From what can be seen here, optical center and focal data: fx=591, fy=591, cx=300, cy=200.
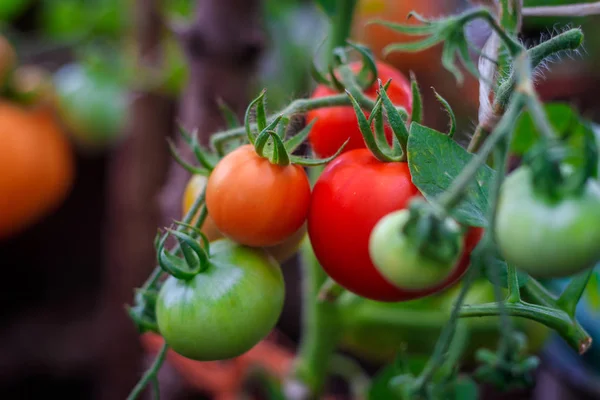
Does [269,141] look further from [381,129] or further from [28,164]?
[28,164]

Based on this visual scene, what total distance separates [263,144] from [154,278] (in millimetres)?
108

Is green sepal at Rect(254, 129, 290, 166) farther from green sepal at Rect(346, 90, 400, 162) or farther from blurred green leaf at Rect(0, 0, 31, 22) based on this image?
blurred green leaf at Rect(0, 0, 31, 22)

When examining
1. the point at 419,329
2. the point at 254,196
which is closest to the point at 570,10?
the point at 254,196

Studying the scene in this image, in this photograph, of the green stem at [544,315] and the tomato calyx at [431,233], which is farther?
the green stem at [544,315]

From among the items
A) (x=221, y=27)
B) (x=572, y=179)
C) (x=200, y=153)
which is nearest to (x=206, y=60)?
(x=221, y=27)

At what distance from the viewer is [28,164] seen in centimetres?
89

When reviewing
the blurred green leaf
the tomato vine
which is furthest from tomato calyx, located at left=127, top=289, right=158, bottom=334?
the blurred green leaf

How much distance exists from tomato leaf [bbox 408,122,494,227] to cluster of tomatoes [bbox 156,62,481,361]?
13mm

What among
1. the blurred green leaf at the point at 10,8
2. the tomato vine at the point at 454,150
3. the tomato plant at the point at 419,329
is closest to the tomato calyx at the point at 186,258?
the tomato vine at the point at 454,150

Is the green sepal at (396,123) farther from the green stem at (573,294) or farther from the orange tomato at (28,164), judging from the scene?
the orange tomato at (28,164)

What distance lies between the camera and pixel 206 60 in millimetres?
651

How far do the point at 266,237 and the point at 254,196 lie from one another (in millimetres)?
24

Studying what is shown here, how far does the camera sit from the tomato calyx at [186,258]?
0.27 metres

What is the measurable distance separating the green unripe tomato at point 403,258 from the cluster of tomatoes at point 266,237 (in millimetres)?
62
